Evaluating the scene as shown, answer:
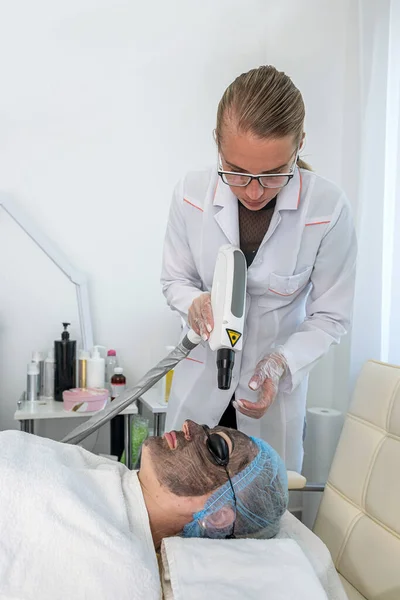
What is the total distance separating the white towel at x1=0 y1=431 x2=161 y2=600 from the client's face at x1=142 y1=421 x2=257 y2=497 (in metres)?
0.07

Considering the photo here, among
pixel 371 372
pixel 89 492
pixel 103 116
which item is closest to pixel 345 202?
pixel 371 372

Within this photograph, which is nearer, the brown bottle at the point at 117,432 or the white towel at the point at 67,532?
the white towel at the point at 67,532

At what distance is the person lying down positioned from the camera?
0.96m

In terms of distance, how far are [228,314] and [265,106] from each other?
0.45 metres

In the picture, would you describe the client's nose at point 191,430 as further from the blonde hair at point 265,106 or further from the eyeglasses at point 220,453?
the blonde hair at point 265,106

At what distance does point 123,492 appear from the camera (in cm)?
120

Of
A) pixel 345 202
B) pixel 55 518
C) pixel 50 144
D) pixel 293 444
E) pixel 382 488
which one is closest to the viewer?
pixel 55 518

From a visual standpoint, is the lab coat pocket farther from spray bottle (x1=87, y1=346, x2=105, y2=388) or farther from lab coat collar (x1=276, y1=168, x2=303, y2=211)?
spray bottle (x1=87, y1=346, x2=105, y2=388)

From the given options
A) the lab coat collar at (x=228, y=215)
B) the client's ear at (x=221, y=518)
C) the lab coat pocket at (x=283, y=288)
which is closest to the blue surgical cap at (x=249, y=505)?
the client's ear at (x=221, y=518)

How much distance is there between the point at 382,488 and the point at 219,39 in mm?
2058

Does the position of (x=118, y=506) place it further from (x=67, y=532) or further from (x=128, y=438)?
(x=128, y=438)

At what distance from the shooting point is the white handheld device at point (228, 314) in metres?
1.29

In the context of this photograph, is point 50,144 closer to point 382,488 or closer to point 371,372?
point 371,372

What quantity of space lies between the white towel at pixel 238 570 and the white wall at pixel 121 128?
1384 mm
